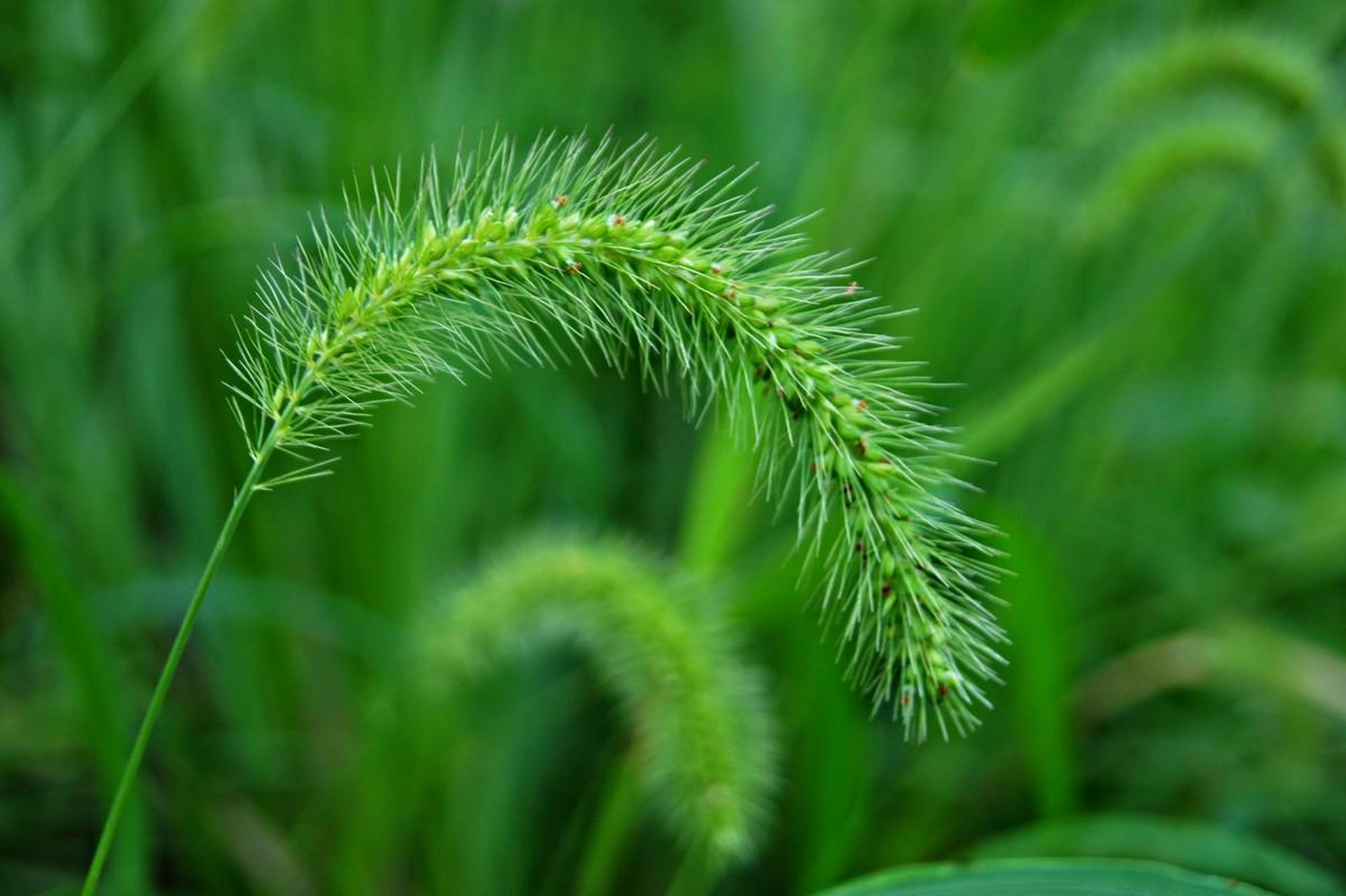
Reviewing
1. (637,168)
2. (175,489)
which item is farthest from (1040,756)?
(175,489)

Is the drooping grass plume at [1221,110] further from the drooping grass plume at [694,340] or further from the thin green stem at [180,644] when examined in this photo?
the thin green stem at [180,644]

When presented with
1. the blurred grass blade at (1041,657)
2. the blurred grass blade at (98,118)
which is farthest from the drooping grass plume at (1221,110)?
the blurred grass blade at (98,118)

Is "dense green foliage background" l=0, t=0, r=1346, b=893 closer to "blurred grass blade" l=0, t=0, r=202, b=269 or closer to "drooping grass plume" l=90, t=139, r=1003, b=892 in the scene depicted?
"blurred grass blade" l=0, t=0, r=202, b=269

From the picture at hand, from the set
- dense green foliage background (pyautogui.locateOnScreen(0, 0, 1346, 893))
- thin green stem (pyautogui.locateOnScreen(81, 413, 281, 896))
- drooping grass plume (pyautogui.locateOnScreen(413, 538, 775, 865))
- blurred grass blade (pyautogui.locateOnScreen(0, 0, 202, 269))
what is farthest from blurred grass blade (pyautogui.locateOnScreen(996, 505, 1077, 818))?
blurred grass blade (pyautogui.locateOnScreen(0, 0, 202, 269))

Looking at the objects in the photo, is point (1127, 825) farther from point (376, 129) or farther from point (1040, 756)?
point (376, 129)

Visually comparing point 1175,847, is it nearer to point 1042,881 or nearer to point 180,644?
point 1042,881

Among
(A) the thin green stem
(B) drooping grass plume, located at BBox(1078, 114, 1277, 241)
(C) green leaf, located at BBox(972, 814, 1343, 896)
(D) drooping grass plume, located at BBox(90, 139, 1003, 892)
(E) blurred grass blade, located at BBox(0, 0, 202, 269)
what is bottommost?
(A) the thin green stem
